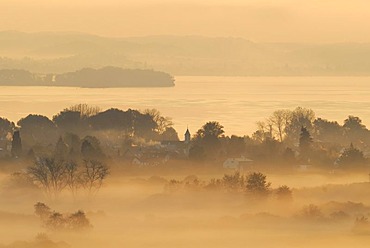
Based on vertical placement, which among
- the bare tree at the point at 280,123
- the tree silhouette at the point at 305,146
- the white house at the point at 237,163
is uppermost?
the bare tree at the point at 280,123

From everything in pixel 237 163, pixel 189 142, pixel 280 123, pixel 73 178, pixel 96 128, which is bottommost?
pixel 73 178

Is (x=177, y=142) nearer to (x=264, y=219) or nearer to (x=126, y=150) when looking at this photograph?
(x=126, y=150)

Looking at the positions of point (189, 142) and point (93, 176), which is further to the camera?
point (189, 142)

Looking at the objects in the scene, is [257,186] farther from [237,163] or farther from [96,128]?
[96,128]

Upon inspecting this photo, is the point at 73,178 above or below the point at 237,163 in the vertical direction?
below

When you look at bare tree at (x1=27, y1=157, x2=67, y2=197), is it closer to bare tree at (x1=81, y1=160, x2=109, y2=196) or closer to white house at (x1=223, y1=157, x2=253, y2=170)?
bare tree at (x1=81, y1=160, x2=109, y2=196)

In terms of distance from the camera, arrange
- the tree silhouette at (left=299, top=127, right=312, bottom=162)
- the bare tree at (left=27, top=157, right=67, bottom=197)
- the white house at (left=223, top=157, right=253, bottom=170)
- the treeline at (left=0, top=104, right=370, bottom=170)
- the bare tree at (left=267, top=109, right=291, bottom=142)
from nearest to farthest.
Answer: the bare tree at (left=27, top=157, right=67, bottom=197) → the white house at (left=223, top=157, right=253, bottom=170) → the treeline at (left=0, top=104, right=370, bottom=170) → the tree silhouette at (left=299, top=127, right=312, bottom=162) → the bare tree at (left=267, top=109, right=291, bottom=142)

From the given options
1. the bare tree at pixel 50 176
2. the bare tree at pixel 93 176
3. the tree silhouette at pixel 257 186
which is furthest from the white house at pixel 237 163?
the bare tree at pixel 50 176

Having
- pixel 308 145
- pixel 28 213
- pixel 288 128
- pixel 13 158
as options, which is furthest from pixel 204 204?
pixel 288 128

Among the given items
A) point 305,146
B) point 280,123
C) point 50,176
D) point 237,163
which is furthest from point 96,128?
point 50,176

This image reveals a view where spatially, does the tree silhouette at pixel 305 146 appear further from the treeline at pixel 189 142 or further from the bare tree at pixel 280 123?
the bare tree at pixel 280 123

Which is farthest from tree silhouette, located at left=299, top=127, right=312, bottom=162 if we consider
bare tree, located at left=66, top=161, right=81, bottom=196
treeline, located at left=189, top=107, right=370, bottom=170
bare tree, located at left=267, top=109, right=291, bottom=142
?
bare tree, located at left=66, top=161, right=81, bottom=196

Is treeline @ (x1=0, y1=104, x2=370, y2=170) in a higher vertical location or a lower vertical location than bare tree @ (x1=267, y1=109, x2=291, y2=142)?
lower

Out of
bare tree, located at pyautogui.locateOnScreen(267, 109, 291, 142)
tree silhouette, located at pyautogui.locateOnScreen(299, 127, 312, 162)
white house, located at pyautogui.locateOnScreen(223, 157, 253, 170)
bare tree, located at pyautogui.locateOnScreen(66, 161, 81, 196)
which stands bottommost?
bare tree, located at pyautogui.locateOnScreen(66, 161, 81, 196)
